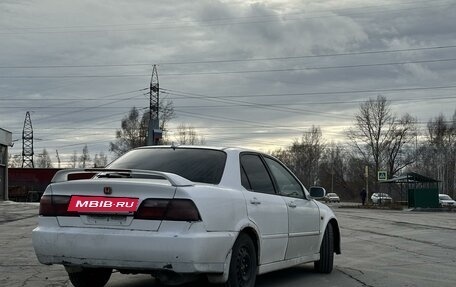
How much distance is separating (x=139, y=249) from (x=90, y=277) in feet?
5.39

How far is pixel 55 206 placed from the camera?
18.9 ft

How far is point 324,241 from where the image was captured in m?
8.16

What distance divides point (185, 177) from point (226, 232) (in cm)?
82

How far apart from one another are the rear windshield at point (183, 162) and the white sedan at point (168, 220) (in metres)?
0.01

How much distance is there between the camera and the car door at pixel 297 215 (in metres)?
7.09

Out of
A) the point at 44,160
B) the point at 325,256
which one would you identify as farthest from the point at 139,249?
the point at 44,160

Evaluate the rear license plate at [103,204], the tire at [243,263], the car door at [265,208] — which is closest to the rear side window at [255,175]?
the car door at [265,208]

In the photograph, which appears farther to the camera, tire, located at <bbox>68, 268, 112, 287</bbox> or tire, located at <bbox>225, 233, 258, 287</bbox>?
tire, located at <bbox>68, 268, 112, 287</bbox>

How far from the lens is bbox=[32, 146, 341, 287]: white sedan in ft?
17.2

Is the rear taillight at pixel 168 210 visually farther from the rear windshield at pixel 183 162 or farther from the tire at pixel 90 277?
the tire at pixel 90 277

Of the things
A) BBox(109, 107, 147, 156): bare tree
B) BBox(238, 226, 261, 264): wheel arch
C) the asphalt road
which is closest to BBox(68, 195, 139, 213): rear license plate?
BBox(238, 226, 261, 264): wheel arch

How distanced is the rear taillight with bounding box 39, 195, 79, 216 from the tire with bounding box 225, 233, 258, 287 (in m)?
1.64

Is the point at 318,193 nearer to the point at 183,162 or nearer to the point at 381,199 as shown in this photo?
the point at 183,162

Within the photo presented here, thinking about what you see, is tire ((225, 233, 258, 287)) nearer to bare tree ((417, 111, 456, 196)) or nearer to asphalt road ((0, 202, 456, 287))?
asphalt road ((0, 202, 456, 287))
